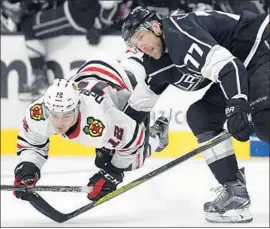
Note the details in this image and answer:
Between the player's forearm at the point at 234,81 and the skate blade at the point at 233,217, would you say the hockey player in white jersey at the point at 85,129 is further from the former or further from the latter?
the player's forearm at the point at 234,81

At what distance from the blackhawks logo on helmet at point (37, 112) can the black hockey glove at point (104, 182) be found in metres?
0.42

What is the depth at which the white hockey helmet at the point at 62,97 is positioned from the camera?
282 centimetres

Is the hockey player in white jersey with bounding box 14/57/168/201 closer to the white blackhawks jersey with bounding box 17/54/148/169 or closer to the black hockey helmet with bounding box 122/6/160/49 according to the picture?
the white blackhawks jersey with bounding box 17/54/148/169

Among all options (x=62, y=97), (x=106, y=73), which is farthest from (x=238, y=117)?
(x=106, y=73)

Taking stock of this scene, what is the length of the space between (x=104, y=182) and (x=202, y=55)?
0.79m

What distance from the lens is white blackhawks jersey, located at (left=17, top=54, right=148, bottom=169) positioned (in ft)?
9.75

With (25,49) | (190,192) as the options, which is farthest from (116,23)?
(190,192)

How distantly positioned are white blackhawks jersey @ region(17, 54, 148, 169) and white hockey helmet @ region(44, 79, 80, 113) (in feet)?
0.33

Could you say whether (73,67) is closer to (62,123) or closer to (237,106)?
(62,123)

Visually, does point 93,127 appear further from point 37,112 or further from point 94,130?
point 37,112

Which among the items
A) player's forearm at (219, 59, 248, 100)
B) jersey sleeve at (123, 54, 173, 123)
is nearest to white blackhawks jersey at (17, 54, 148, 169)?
jersey sleeve at (123, 54, 173, 123)

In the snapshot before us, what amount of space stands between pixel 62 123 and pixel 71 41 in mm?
2218

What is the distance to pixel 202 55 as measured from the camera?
2715mm

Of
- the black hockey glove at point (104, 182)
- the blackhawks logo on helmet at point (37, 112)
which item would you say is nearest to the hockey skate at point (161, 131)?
the black hockey glove at point (104, 182)
